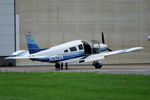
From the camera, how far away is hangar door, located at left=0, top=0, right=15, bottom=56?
5622 centimetres

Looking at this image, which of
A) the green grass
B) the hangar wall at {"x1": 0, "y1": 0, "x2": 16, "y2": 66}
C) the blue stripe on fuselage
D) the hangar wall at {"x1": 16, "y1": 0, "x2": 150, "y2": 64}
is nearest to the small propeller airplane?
the blue stripe on fuselage

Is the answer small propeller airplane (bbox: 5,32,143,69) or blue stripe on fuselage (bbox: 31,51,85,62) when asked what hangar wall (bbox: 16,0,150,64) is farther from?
blue stripe on fuselage (bbox: 31,51,85,62)

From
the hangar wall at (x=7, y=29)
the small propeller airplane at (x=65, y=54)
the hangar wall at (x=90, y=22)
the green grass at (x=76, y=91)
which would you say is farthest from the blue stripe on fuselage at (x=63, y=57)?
the green grass at (x=76, y=91)

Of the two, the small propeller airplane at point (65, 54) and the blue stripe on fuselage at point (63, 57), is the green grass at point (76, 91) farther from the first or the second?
the small propeller airplane at point (65, 54)

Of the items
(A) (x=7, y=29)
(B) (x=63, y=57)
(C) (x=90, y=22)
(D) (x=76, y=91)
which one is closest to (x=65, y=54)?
(B) (x=63, y=57)

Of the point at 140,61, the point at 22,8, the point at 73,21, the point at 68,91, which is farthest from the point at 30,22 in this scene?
the point at 68,91

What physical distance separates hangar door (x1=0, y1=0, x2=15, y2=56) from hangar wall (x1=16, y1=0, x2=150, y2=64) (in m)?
1.03

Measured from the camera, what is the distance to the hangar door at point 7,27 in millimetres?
56219

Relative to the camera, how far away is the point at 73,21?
5691cm

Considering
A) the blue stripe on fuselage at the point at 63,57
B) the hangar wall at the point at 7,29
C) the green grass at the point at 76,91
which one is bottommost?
the green grass at the point at 76,91

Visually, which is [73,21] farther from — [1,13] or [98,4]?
[1,13]

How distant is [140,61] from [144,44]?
7.71ft

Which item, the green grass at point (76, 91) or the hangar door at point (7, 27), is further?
the hangar door at point (7, 27)

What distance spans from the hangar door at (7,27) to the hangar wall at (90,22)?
1034 mm
